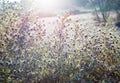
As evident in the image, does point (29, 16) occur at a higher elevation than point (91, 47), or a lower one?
higher

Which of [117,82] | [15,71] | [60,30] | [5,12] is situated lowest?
[117,82]

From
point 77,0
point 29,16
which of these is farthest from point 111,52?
point 77,0

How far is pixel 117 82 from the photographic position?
15.7ft

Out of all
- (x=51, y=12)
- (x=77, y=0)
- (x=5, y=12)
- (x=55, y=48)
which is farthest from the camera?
(x=77, y=0)

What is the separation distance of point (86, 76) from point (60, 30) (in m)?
0.89

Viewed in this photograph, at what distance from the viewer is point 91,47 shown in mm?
5051

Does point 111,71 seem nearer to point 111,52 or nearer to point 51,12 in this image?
point 111,52

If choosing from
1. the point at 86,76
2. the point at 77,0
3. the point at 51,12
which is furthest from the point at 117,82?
the point at 77,0

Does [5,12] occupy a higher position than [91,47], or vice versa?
[5,12]

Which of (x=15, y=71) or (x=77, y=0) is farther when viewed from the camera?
(x=77, y=0)

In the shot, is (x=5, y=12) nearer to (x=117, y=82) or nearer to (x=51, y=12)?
(x=117, y=82)

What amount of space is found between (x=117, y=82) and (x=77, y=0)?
31.2 meters

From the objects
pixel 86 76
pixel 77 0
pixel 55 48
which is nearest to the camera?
pixel 86 76

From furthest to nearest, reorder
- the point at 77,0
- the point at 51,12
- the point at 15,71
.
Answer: the point at 77,0
the point at 51,12
the point at 15,71
